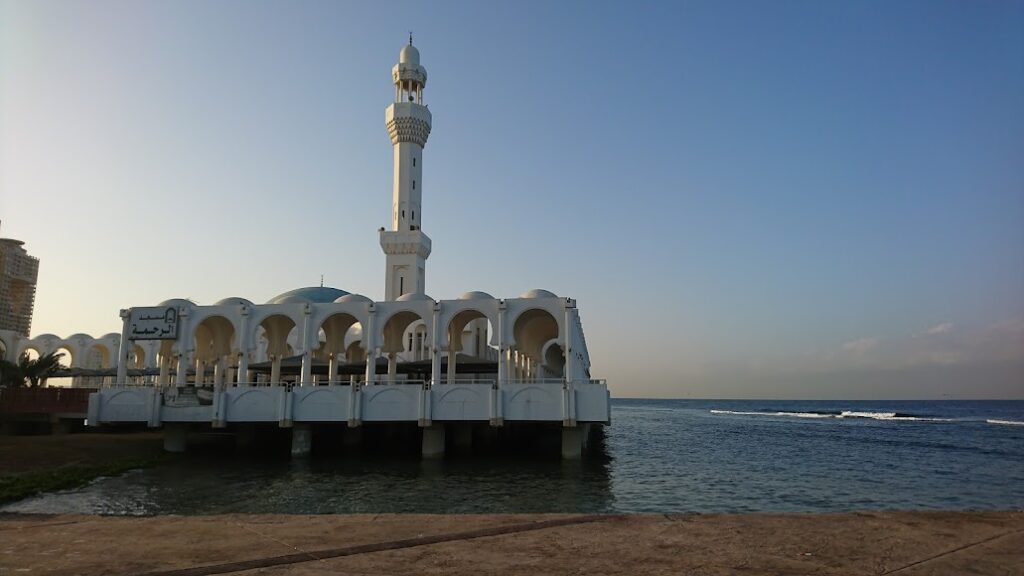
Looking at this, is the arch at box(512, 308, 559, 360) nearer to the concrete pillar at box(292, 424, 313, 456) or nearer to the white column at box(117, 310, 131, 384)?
the concrete pillar at box(292, 424, 313, 456)

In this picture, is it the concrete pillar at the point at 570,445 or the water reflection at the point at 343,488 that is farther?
the concrete pillar at the point at 570,445

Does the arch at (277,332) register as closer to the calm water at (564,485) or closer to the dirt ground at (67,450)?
the dirt ground at (67,450)

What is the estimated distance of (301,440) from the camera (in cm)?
3641

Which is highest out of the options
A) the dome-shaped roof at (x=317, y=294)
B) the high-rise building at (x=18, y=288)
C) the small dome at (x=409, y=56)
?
the small dome at (x=409, y=56)

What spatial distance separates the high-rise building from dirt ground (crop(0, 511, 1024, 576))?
109 m

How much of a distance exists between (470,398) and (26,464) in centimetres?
1967

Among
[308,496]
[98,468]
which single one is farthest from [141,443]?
[308,496]

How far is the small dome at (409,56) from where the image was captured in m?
57.7

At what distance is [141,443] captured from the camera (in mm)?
38844

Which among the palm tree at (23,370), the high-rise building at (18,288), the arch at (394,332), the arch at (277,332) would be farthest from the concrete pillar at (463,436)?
the high-rise building at (18,288)

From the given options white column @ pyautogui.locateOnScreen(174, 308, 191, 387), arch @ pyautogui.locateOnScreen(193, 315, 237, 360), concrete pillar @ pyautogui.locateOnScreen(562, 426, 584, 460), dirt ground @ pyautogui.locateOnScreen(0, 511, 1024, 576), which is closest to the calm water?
concrete pillar @ pyautogui.locateOnScreen(562, 426, 584, 460)

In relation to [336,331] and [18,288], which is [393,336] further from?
[18,288]

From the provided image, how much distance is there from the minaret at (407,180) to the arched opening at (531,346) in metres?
10.6

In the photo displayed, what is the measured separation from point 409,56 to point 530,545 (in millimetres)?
54971
